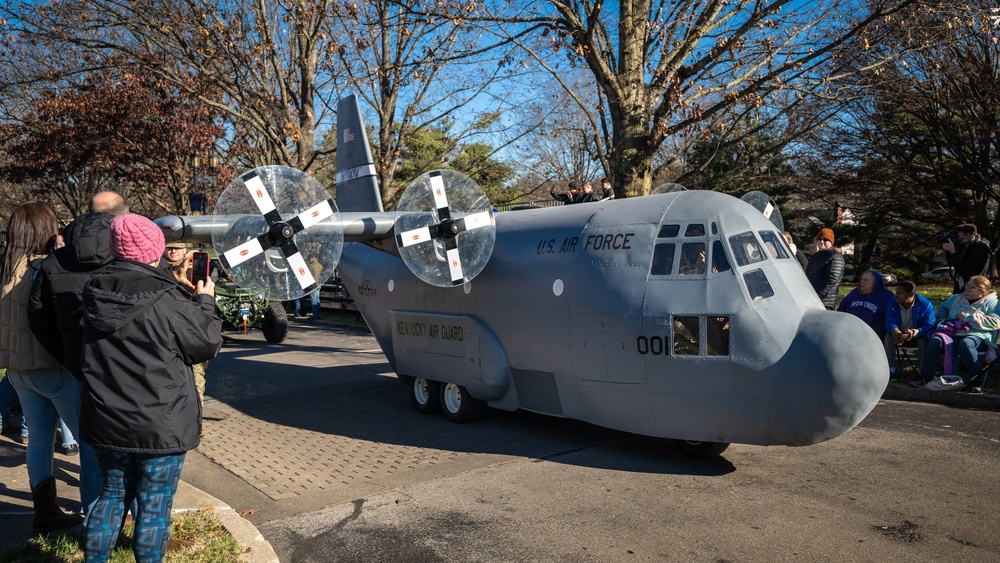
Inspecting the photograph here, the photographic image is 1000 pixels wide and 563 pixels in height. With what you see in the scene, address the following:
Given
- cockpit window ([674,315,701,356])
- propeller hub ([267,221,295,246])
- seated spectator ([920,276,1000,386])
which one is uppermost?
propeller hub ([267,221,295,246])

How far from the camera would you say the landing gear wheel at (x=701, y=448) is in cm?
710

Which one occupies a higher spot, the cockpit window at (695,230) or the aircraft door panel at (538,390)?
the cockpit window at (695,230)

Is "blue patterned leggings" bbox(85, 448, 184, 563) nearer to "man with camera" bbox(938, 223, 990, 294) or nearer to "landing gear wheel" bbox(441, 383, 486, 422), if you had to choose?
"landing gear wheel" bbox(441, 383, 486, 422)

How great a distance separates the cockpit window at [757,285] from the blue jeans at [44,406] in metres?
5.27

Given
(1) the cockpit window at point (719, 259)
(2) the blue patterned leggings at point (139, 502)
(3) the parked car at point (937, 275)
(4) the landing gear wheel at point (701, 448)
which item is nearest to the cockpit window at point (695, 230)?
(1) the cockpit window at point (719, 259)

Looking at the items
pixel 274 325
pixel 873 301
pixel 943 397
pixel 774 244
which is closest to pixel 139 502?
pixel 774 244

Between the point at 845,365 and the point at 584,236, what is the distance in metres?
2.73

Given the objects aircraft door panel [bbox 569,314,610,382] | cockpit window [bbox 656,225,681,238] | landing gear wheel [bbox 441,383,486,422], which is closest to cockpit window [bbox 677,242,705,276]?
cockpit window [bbox 656,225,681,238]

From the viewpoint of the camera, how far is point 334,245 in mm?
7602

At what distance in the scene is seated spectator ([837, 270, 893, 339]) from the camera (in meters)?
10.5

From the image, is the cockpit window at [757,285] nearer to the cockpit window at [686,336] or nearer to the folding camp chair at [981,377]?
the cockpit window at [686,336]

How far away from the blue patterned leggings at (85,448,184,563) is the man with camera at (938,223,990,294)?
10.7m

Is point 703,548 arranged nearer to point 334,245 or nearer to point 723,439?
point 723,439

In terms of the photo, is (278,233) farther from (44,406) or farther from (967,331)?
(967,331)
